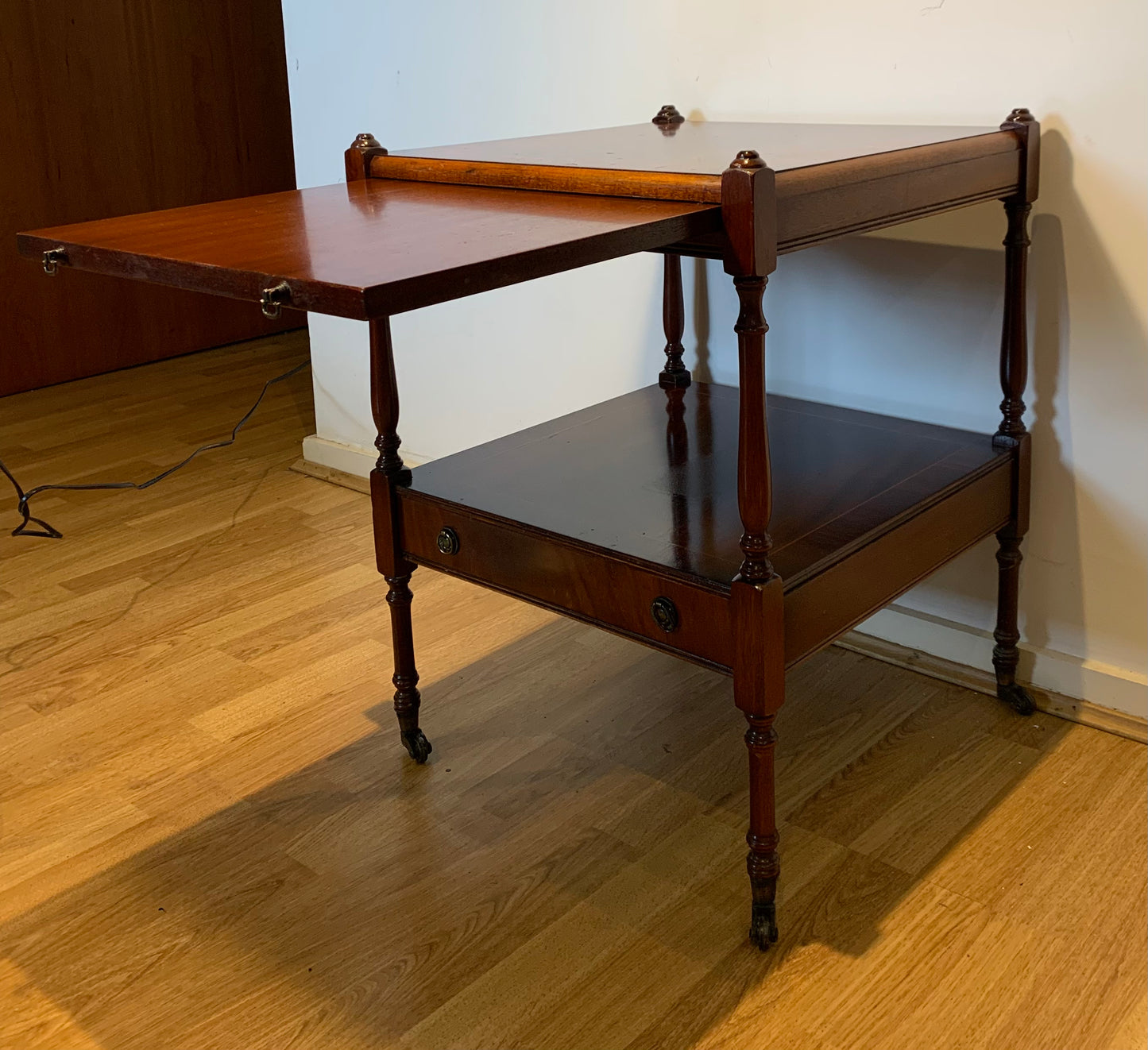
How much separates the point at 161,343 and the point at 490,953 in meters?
2.82

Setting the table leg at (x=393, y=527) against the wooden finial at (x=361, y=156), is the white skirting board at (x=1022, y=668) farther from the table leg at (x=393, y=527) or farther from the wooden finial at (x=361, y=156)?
the wooden finial at (x=361, y=156)

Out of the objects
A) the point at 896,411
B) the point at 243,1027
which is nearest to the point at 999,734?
the point at 896,411

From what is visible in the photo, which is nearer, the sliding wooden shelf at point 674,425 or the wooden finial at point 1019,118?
the sliding wooden shelf at point 674,425

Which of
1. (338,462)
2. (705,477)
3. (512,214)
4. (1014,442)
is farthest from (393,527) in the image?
(338,462)

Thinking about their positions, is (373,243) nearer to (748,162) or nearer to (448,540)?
(748,162)

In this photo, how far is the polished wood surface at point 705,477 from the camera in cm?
Answer: 133

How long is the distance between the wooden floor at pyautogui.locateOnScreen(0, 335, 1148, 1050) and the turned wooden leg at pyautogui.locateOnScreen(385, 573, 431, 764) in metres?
0.03

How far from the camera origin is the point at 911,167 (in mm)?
1292

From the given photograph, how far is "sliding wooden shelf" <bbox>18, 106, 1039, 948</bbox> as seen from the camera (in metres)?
1.08

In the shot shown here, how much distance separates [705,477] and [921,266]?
45cm

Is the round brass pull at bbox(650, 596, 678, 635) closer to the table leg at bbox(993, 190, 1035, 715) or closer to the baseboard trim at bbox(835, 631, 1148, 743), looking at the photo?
the table leg at bbox(993, 190, 1035, 715)

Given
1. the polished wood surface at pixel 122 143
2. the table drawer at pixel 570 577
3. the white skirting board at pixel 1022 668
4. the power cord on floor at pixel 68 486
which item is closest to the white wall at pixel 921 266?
the white skirting board at pixel 1022 668

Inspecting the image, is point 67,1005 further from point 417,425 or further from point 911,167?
point 417,425

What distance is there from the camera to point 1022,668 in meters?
1.72
